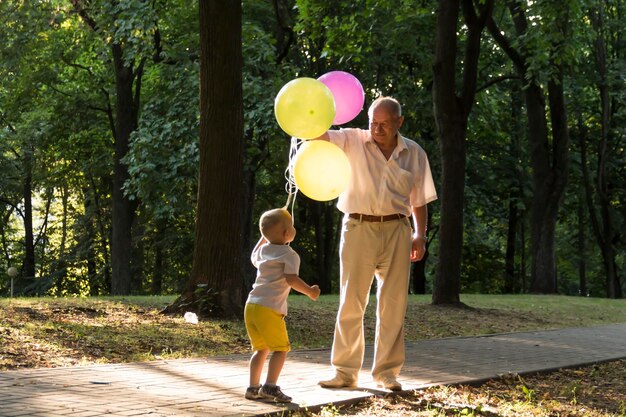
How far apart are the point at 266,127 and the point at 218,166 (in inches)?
330

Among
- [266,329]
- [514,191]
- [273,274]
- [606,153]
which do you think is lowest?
[266,329]

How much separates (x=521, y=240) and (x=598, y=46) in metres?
12.3

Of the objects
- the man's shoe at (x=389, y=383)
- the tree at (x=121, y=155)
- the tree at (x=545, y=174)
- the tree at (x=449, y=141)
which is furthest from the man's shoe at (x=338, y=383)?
the tree at (x=545, y=174)

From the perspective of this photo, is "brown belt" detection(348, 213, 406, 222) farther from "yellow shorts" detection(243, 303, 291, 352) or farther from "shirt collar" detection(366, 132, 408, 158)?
"yellow shorts" detection(243, 303, 291, 352)

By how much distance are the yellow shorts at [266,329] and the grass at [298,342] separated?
0.60 metres

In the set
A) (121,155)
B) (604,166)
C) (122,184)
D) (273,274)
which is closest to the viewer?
(273,274)

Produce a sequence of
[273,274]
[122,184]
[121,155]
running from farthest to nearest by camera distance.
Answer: [122,184] < [121,155] < [273,274]

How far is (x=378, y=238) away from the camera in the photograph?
7.48m

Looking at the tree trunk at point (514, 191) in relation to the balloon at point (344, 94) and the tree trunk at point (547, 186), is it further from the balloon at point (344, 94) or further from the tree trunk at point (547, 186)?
the balloon at point (344, 94)

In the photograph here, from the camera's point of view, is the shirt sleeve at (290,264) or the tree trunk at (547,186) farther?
the tree trunk at (547,186)

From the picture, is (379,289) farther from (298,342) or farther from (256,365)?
(298,342)

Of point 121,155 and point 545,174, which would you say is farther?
point 545,174

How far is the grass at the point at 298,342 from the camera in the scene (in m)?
7.39

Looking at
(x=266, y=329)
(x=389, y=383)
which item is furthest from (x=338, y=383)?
(x=266, y=329)
